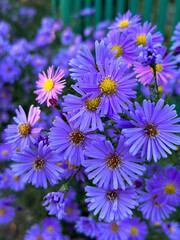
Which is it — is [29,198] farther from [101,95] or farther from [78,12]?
[78,12]

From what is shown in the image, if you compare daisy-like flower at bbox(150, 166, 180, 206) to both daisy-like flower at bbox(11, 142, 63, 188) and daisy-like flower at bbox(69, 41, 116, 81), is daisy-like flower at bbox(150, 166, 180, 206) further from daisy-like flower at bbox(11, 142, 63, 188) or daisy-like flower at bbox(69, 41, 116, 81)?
daisy-like flower at bbox(69, 41, 116, 81)

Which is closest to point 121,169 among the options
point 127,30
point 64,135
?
point 64,135

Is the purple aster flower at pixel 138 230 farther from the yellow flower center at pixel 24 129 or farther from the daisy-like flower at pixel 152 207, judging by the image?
the yellow flower center at pixel 24 129

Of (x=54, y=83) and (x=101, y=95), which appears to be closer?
(x=101, y=95)

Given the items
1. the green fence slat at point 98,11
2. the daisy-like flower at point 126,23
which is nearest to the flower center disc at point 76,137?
the daisy-like flower at point 126,23

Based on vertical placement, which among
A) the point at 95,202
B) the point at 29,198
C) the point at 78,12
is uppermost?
the point at 78,12

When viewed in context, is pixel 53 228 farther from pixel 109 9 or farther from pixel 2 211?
pixel 109 9

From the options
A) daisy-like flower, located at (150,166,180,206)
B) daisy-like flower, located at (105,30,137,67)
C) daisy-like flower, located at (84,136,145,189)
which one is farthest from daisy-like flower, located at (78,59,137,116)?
daisy-like flower, located at (150,166,180,206)
